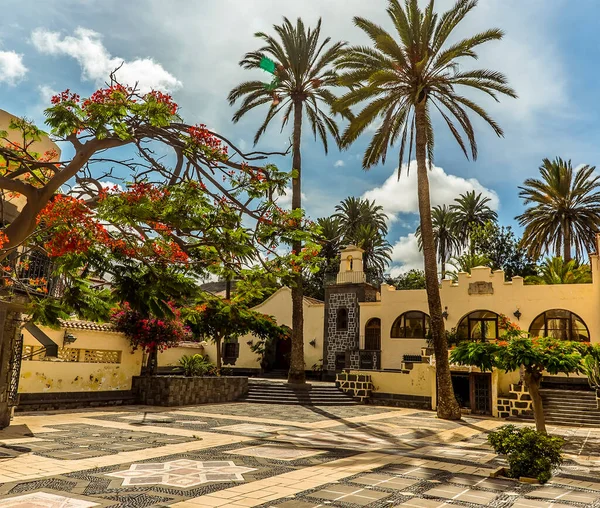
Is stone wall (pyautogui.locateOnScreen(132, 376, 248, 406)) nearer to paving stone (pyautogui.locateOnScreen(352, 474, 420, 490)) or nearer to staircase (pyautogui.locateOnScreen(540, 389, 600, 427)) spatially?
staircase (pyautogui.locateOnScreen(540, 389, 600, 427))

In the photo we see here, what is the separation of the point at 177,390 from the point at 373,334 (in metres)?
13.4

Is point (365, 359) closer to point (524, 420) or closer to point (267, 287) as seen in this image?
point (524, 420)

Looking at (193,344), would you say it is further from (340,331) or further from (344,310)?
(344,310)

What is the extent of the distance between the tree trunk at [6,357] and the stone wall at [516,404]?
16248mm

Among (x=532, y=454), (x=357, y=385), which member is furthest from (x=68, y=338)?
(x=532, y=454)

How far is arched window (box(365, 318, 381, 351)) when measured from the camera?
29.8 m

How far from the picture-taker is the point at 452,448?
11.6 meters

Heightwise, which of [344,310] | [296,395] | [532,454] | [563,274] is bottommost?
[296,395]

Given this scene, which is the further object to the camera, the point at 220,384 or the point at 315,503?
the point at 220,384

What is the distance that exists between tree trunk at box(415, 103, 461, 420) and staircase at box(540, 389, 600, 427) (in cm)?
384

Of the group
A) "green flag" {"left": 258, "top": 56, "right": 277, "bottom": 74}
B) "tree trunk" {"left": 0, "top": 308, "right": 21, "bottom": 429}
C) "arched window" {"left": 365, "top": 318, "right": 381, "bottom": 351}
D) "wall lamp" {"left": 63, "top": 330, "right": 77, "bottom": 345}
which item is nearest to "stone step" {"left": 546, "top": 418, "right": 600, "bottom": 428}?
"arched window" {"left": 365, "top": 318, "right": 381, "bottom": 351}

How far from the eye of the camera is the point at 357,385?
78.3 feet

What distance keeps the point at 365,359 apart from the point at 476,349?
17892mm

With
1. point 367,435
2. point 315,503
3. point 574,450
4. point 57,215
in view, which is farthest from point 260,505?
point 574,450
